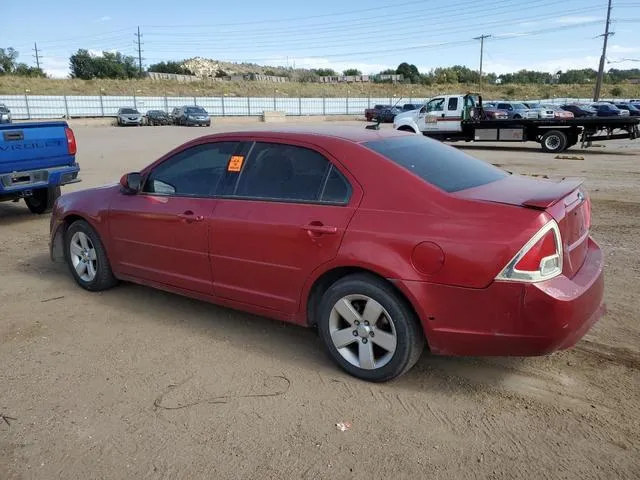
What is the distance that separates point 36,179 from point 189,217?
16.7 feet

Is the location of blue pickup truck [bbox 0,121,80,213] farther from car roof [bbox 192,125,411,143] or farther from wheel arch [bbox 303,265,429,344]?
wheel arch [bbox 303,265,429,344]

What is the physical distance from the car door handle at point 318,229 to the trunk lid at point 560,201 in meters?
0.80

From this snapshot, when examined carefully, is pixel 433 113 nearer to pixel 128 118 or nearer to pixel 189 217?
pixel 189 217

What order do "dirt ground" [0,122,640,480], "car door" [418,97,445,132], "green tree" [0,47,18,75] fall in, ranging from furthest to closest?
"green tree" [0,47,18,75] → "car door" [418,97,445,132] → "dirt ground" [0,122,640,480]

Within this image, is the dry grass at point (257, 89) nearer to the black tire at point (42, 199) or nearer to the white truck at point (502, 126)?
the white truck at point (502, 126)

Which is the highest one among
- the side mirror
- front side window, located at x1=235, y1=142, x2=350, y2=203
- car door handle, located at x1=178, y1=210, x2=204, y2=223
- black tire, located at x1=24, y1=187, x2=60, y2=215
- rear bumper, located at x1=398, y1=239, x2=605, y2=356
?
front side window, located at x1=235, y1=142, x2=350, y2=203

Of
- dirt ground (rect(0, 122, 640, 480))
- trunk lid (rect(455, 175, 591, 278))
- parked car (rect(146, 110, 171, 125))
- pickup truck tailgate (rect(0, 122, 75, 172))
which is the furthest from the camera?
parked car (rect(146, 110, 171, 125))

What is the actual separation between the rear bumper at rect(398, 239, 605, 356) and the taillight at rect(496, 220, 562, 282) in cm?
4

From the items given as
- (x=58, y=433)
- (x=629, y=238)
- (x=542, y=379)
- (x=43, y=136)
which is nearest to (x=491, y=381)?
(x=542, y=379)

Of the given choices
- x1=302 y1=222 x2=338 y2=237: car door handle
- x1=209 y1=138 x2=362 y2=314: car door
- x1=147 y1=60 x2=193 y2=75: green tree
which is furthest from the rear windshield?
x1=147 y1=60 x2=193 y2=75: green tree

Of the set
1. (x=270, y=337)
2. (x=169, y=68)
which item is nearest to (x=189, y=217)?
(x=270, y=337)

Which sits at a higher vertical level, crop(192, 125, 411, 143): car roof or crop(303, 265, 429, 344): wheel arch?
crop(192, 125, 411, 143): car roof

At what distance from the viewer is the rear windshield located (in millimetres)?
3635

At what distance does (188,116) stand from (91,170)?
99.1 ft
